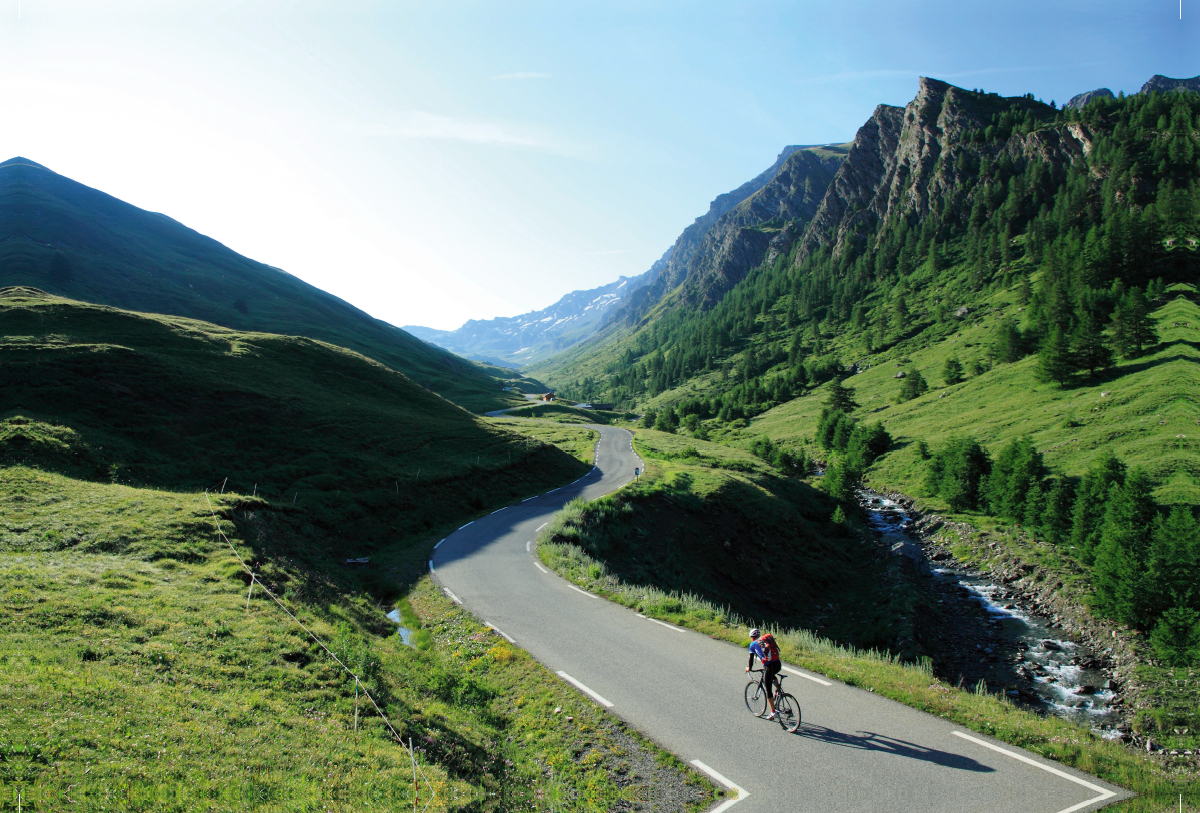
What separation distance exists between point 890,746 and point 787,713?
6.87 ft

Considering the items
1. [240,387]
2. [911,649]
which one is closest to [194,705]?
[911,649]

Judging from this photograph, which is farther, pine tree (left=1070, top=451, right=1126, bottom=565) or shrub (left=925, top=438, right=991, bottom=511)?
shrub (left=925, top=438, right=991, bottom=511)

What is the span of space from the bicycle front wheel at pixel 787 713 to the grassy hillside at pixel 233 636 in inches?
117

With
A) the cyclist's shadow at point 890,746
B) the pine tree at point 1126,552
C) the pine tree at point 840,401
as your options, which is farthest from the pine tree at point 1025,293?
the cyclist's shadow at point 890,746

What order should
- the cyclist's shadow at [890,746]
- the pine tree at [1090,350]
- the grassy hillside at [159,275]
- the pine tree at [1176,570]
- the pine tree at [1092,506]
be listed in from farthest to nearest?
1. the grassy hillside at [159,275]
2. the pine tree at [1090,350]
3. the pine tree at [1092,506]
4. the pine tree at [1176,570]
5. the cyclist's shadow at [890,746]

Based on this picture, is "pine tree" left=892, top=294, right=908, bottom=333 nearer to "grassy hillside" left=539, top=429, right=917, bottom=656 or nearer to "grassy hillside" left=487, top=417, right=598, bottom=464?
"grassy hillside" left=487, top=417, right=598, bottom=464

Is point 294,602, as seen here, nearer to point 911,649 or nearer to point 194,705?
point 194,705

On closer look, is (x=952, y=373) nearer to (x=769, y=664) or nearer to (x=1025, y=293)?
(x=1025, y=293)

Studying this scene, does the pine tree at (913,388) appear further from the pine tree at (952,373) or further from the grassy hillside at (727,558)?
the grassy hillside at (727,558)

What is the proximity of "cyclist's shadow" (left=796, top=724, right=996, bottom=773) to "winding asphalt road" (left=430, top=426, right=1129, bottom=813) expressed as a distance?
0.03 metres

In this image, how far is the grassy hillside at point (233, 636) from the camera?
27.3ft

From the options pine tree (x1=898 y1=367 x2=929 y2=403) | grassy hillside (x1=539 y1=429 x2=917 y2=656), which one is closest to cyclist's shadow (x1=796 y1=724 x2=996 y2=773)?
grassy hillside (x1=539 y1=429 x2=917 y2=656)

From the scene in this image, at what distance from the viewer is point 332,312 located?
168875mm

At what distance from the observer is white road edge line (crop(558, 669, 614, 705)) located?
1308 cm
